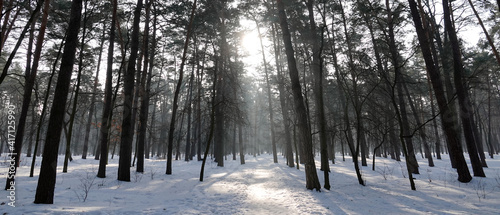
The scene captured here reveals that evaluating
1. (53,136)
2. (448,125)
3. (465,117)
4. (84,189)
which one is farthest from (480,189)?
(84,189)

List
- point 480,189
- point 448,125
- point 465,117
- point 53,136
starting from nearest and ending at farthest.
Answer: point 53,136, point 480,189, point 448,125, point 465,117

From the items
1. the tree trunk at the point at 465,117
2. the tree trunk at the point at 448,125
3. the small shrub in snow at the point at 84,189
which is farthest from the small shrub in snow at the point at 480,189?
the small shrub in snow at the point at 84,189

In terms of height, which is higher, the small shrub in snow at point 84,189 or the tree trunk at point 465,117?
the tree trunk at point 465,117

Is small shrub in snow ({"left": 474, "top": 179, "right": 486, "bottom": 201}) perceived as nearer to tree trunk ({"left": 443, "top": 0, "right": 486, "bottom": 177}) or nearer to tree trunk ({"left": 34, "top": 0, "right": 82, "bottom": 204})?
tree trunk ({"left": 443, "top": 0, "right": 486, "bottom": 177})

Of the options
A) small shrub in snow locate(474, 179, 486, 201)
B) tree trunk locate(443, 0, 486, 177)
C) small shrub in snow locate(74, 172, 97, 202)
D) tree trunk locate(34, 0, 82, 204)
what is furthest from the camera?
tree trunk locate(443, 0, 486, 177)

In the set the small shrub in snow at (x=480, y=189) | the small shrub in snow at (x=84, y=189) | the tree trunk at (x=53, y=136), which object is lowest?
the small shrub in snow at (x=480, y=189)

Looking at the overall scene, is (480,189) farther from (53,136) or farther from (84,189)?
(84,189)

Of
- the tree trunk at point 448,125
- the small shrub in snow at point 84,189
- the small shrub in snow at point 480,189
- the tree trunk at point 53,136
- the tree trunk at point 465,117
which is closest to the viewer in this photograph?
the tree trunk at point 53,136

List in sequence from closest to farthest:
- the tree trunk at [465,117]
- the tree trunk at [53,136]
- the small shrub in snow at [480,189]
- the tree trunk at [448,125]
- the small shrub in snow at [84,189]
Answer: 1. the tree trunk at [53,136]
2. the small shrub in snow at [84,189]
3. the small shrub in snow at [480,189]
4. the tree trunk at [448,125]
5. the tree trunk at [465,117]

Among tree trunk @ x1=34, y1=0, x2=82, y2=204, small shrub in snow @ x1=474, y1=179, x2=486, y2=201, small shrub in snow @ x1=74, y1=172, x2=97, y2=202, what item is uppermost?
tree trunk @ x1=34, y1=0, x2=82, y2=204

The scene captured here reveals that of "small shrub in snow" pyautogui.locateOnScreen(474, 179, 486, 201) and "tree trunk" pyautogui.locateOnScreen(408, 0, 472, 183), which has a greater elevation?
"tree trunk" pyautogui.locateOnScreen(408, 0, 472, 183)

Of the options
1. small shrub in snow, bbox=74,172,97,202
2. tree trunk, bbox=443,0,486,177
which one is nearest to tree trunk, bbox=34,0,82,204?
small shrub in snow, bbox=74,172,97,202

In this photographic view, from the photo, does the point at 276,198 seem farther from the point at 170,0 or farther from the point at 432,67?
the point at 170,0

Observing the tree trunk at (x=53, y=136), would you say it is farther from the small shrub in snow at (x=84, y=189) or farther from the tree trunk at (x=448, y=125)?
the tree trunk at (x=448, y=125)
